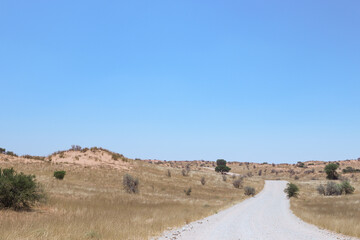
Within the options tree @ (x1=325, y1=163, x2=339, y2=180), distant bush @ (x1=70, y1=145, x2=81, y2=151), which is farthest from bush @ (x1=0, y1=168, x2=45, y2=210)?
tree @ (x1=325, y1=163, x2=339, y2=180)

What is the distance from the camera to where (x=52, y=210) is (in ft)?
60.4

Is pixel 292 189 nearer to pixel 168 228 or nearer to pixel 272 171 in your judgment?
pixel 168 228

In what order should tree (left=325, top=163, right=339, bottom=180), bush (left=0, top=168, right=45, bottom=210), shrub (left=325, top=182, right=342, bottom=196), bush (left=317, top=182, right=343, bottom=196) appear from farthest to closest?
tree (left=325, top=163, right=339, bottom=180)
bush (left=317, top=182, right=343, bottom=196)
shrub (left=325, top=182, right=342, bottom=196)
bush (left=0, top=168, right=45, bottom=210)

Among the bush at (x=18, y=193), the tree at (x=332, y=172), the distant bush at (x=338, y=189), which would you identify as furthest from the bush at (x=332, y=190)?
the bush at (x=18, y=193)

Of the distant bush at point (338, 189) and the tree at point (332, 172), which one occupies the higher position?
the tree at point (332, 172)

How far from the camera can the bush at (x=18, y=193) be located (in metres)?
17.8

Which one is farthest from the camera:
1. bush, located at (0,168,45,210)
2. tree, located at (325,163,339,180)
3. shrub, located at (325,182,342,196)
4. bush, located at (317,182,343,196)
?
tree, located at (325,163,339,180)

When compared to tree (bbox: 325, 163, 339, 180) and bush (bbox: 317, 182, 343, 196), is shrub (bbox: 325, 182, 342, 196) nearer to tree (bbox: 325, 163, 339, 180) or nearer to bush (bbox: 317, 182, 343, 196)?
bush (bbox: 317, 182, 343, 196)

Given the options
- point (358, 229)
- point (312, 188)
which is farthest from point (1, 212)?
point (312, 188)

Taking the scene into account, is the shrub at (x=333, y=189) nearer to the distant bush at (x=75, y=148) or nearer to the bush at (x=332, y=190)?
the bush at (x=332, y=190)

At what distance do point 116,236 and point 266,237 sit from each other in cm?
688

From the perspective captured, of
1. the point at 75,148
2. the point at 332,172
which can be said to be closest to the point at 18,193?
the point at 75,148

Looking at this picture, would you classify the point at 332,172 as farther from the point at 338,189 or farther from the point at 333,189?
the point at 338,189

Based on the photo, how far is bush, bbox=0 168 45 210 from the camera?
699 inches
